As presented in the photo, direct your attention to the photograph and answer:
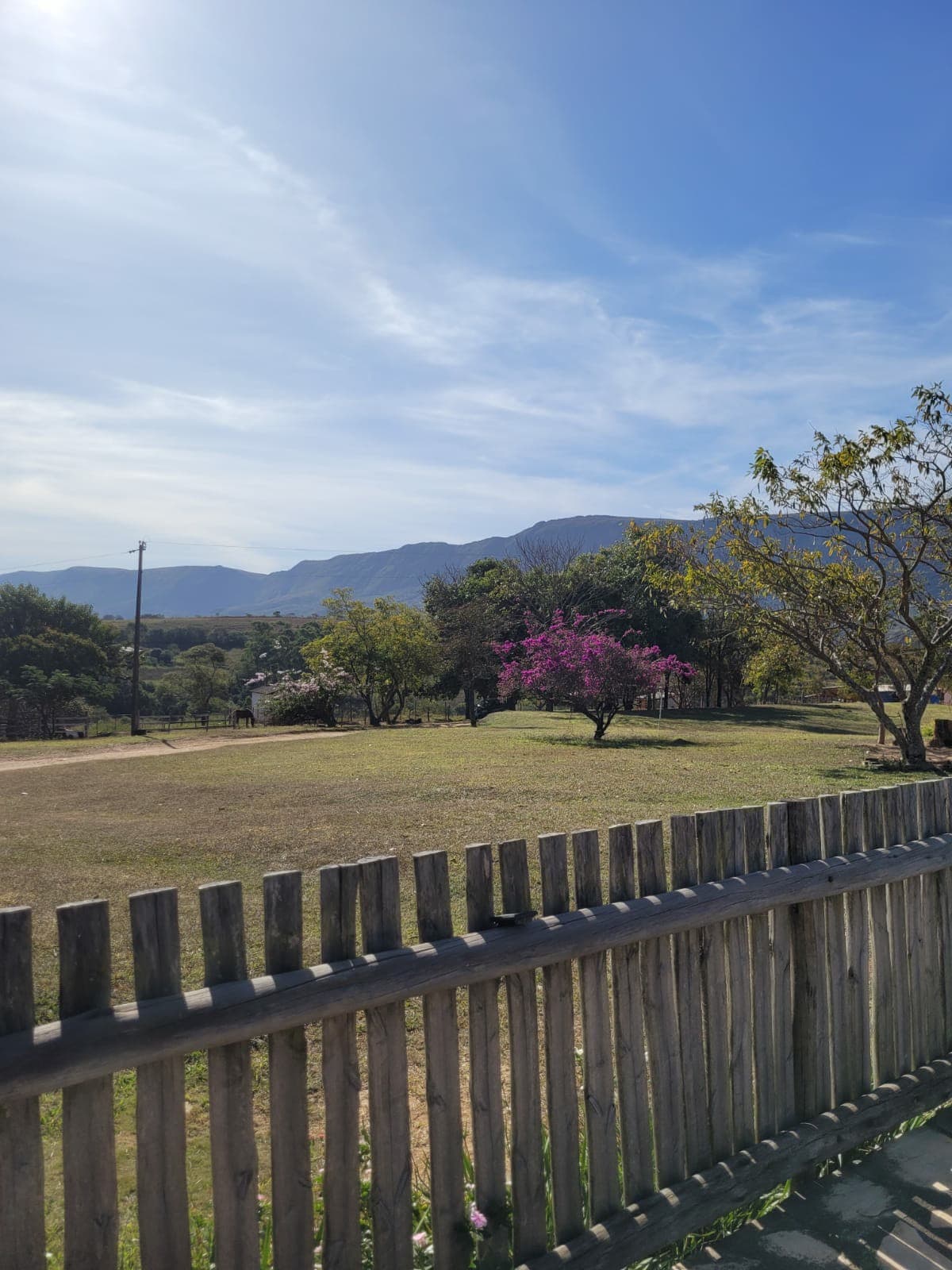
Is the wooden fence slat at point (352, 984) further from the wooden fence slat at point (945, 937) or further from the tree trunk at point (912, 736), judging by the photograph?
the tree trunk at point (912, 736)

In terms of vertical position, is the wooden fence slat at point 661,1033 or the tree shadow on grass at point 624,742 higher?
the wooden fence slat at point 661,1033

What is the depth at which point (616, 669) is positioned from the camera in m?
21.5

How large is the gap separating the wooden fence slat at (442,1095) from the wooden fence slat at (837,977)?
1.60 m

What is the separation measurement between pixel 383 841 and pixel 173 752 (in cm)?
1522

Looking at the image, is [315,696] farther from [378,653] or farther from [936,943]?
[936,943]

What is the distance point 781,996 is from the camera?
3.21m

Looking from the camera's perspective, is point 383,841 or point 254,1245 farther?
point 383,841

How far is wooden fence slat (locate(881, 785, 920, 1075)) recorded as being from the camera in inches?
142

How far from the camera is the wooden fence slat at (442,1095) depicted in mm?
2410

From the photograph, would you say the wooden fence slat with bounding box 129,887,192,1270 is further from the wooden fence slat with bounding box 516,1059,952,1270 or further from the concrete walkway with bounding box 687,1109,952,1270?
the concrete walkway with bounding box 687,1109,952,1270

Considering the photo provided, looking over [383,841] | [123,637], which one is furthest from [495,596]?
[123,637]

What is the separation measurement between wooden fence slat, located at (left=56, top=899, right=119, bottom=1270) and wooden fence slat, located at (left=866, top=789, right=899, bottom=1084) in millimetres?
2742

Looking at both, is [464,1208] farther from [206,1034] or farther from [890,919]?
[890,919]

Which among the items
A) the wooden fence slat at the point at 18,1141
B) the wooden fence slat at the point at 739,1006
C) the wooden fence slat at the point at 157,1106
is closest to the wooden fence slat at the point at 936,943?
the wooden fence slat at the point at 739,1006
